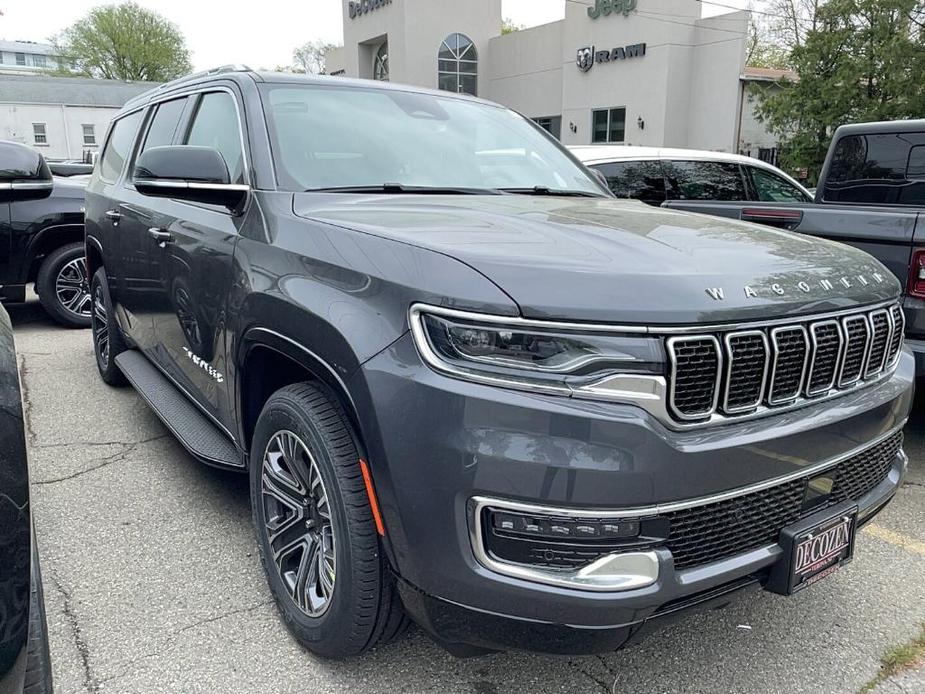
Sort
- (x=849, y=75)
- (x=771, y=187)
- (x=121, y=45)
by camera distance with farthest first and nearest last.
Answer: (x=121, y=45) → (x=849, y=75) → (x=771, y=187)

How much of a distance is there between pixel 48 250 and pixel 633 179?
548 centimetres

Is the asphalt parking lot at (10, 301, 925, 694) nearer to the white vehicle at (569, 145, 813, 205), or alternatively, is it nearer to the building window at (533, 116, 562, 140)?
the white vehicle at (569, 145, 813, 205)

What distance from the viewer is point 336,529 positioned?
6.95 feet

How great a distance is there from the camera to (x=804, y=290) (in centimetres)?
206

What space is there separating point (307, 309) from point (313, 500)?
612 millimetres

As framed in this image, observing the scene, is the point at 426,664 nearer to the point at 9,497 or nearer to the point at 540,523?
the point at 540,523

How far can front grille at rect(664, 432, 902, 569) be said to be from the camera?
1.86 metres

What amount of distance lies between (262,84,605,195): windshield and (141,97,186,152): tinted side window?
0.96 m

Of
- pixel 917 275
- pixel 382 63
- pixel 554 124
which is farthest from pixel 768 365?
pixel 382 63

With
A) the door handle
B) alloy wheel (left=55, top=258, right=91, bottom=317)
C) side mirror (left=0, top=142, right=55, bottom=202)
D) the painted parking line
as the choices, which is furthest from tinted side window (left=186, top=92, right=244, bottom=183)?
alloy wheel (left=55, top=258, right=91, bottom=317)

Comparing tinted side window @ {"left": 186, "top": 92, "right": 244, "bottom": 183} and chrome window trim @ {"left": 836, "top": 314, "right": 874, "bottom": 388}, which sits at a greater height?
tinted side window @ {"left": 186, "top": 92, "right": 244, "bottom": 183}

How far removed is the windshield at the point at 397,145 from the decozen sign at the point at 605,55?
25274 millimetres

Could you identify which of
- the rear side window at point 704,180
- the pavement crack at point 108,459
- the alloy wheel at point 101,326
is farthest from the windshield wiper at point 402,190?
the rear side window at point 704,180

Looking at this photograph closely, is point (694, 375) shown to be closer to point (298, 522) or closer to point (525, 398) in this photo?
point (525, 398)
